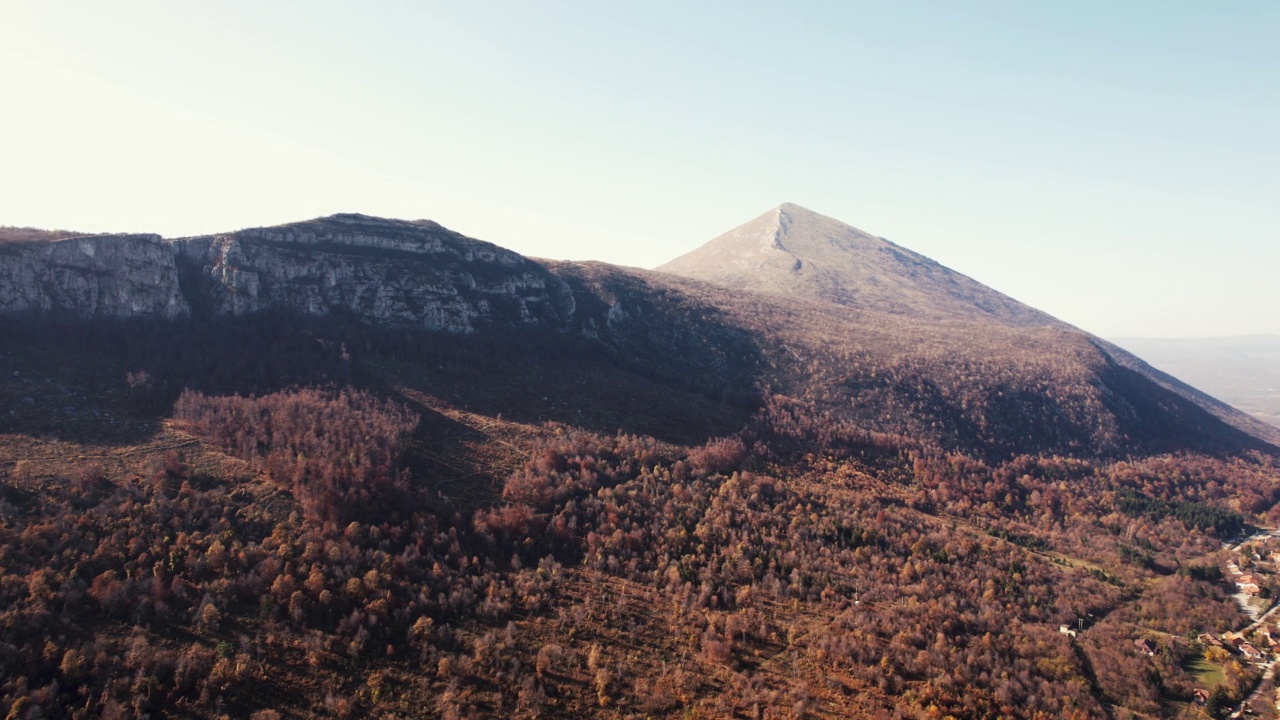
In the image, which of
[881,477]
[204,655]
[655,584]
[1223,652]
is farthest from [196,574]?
[1223,652]

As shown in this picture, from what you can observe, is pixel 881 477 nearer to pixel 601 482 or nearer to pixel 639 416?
pixel 639 416

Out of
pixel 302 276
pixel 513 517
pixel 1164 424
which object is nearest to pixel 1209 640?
pixel 513 517

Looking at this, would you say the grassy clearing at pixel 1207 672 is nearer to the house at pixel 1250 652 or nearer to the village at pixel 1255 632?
the village at pixel 1255 632

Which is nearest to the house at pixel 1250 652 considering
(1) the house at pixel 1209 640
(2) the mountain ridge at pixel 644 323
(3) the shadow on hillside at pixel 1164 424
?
(1) the house at pixel 1209 640

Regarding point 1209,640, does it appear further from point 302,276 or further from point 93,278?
point 93,278

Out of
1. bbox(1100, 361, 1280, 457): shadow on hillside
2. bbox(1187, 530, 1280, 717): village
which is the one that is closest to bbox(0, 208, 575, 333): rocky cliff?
bbox(1187, 530, 1280, 717): village
